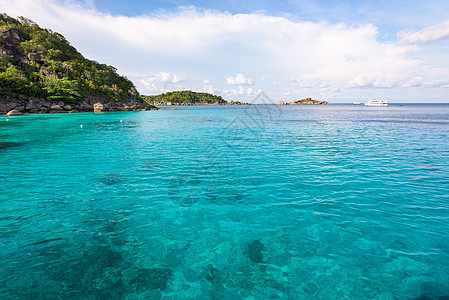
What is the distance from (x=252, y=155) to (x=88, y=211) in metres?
16.0

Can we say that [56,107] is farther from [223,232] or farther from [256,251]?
[256,251]

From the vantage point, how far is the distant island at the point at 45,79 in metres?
81.4

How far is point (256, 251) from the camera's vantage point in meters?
7.96

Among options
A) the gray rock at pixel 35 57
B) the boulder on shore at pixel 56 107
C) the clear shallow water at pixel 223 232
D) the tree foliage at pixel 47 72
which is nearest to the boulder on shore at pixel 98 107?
the tree foliage at pixel 47 72

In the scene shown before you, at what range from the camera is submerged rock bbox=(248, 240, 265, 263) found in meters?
7.56

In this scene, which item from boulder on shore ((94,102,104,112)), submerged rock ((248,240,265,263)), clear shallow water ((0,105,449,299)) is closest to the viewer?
clear shallow water ((0,105,449,299))

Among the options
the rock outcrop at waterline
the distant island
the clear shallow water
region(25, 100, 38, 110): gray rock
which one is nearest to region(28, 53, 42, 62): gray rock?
the distant island

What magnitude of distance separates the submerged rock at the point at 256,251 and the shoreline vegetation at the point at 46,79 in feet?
314

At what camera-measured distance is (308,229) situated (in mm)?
9273

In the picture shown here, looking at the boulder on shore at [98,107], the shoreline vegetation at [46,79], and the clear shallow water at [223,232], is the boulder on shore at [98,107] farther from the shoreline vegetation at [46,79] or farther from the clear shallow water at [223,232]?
the clear shallow water at [223,232]

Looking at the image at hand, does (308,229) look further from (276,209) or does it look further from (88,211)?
(88,211)

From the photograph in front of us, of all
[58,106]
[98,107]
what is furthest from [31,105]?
[98,107]

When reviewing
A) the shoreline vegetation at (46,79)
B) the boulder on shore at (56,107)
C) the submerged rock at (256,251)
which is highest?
the shoreline vegetation at (46,79)

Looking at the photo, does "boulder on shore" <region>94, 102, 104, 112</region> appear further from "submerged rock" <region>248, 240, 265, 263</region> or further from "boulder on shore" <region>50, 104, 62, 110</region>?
"submerged rock" <region>248, 240, 265, 263</region>
